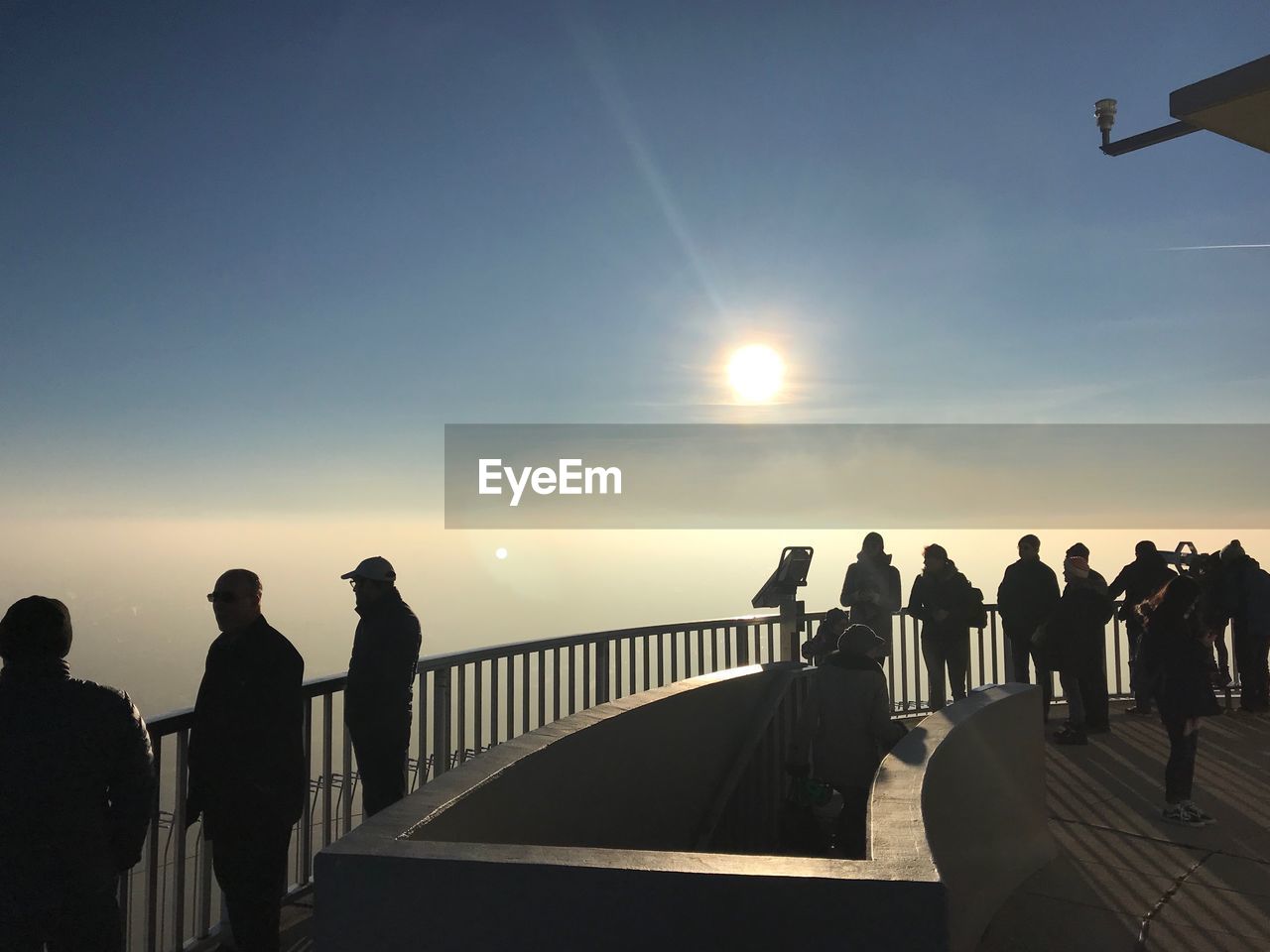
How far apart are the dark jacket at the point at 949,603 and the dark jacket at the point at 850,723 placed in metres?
4.78

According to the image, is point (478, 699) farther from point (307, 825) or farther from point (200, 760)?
point (200, 760)

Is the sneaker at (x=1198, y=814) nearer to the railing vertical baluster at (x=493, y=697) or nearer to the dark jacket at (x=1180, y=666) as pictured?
the dark jacket at (x=1180, y=666)

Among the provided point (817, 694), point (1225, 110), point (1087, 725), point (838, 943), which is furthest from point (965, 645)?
point (838, 943)

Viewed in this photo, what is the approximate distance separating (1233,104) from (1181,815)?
4741 millimetres

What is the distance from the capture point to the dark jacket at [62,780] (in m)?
3.47

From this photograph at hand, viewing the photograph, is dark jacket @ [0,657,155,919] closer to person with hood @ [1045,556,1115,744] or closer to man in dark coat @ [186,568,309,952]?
man in dark coat @ [186,568,309,952]

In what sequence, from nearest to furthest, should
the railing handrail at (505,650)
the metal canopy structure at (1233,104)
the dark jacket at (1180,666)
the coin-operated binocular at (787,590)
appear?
1. the railing handrail at (505,650)
2. the metal canopy structure at (1233,104)
3. the dark jacket at (1180,666)
4. the coin-operated binocular at (787,590)

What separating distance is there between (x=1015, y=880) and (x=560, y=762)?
291 cm

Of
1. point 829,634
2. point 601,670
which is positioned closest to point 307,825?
point 601,670

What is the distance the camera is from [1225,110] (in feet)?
19.4

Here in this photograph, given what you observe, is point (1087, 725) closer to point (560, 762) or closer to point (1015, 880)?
point (1015, 880)

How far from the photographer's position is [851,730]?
241 inches

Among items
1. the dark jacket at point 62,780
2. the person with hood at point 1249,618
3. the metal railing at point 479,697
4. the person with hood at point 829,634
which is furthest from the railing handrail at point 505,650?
the person with hood at point 1249,618

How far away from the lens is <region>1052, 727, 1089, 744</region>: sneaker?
9602 mm
